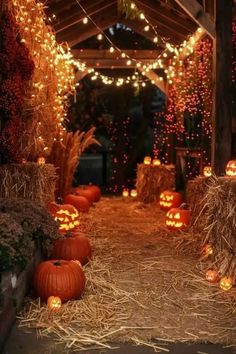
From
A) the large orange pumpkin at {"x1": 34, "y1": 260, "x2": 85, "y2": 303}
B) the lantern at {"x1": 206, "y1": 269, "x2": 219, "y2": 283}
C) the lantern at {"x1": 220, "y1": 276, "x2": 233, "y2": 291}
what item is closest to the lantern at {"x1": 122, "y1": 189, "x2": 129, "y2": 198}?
the lantern at {"x1": 206, "y1": 269, "x2": 219, "y2": 283}

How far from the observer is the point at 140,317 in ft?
12.9

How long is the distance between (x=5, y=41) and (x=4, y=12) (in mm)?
349

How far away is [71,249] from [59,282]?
102 cm

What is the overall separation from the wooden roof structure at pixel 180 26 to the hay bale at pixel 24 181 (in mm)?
2062

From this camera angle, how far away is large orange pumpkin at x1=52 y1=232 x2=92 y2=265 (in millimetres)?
5113

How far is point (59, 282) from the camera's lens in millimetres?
4121

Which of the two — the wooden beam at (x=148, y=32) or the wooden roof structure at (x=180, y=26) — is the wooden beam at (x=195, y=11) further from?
the wooden beam at (x=148, y=32)

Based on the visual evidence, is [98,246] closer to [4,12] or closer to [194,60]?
[4,12]

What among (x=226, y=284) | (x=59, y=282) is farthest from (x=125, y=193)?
(x=59, y=282)

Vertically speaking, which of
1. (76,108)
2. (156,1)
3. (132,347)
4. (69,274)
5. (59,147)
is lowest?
(132,347)

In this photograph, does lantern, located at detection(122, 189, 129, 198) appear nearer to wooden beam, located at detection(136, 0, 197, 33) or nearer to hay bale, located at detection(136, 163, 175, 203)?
hay bale, located at detection(136, 163, 175, 203)

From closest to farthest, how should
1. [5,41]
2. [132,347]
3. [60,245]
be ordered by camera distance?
1. [132,347]
2. [60,245]
3. [5,41]

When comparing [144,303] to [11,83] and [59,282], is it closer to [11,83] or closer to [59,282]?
[59,282]

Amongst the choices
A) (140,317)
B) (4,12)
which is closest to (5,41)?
(4,12)
